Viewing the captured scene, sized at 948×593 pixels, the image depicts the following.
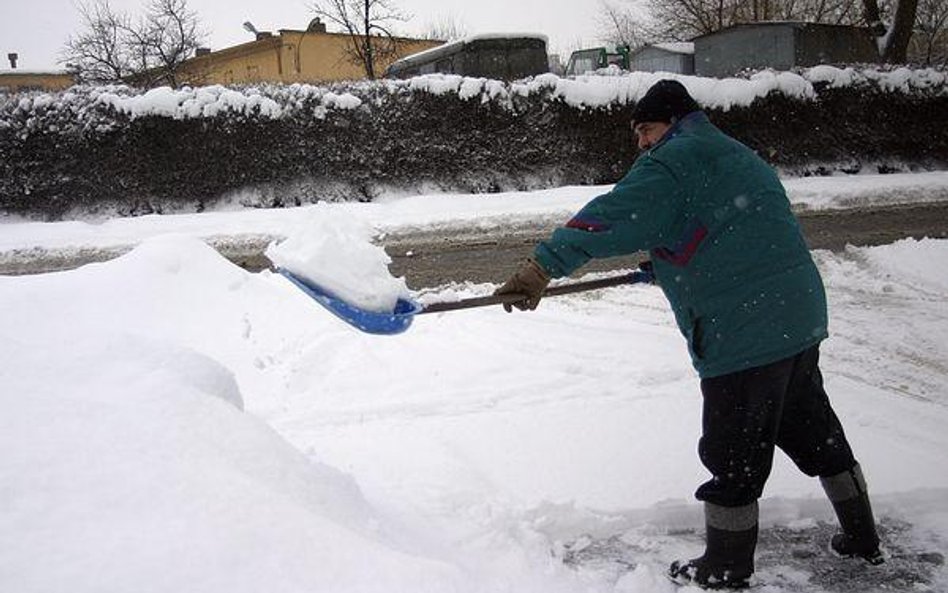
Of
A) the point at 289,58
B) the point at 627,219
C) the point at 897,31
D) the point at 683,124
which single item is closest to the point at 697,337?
the point at 627,219

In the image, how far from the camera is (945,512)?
Answer: 283 cm

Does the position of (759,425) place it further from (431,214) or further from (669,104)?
(431,214)

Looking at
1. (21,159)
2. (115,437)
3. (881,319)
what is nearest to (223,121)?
(21,159)

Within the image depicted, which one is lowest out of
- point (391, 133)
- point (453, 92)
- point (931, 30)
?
point (391, 133)

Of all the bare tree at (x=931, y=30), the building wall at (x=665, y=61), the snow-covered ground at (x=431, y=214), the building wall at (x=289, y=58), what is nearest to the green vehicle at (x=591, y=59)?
the building wall at (x=665, y=61)

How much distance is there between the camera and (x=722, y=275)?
→ 7.40 ft

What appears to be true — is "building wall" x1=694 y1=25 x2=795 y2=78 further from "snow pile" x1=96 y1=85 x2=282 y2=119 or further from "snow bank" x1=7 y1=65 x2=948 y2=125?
"snow pile" x1=96 y1=85 x2=282 y2=119

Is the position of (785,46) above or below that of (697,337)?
above

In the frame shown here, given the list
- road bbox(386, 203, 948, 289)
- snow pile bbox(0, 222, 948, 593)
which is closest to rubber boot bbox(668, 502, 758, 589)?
snow pile bbox(0, 222, 948, 593)

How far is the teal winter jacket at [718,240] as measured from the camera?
223 centimetres

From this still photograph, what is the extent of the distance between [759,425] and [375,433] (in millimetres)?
2010

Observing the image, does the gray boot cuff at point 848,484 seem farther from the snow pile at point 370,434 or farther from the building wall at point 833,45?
the building wall at point 833,45

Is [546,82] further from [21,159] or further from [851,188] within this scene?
[21,159]

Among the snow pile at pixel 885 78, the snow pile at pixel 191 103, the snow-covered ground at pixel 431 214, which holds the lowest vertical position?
the snow-covered ground at pixel 431 214
